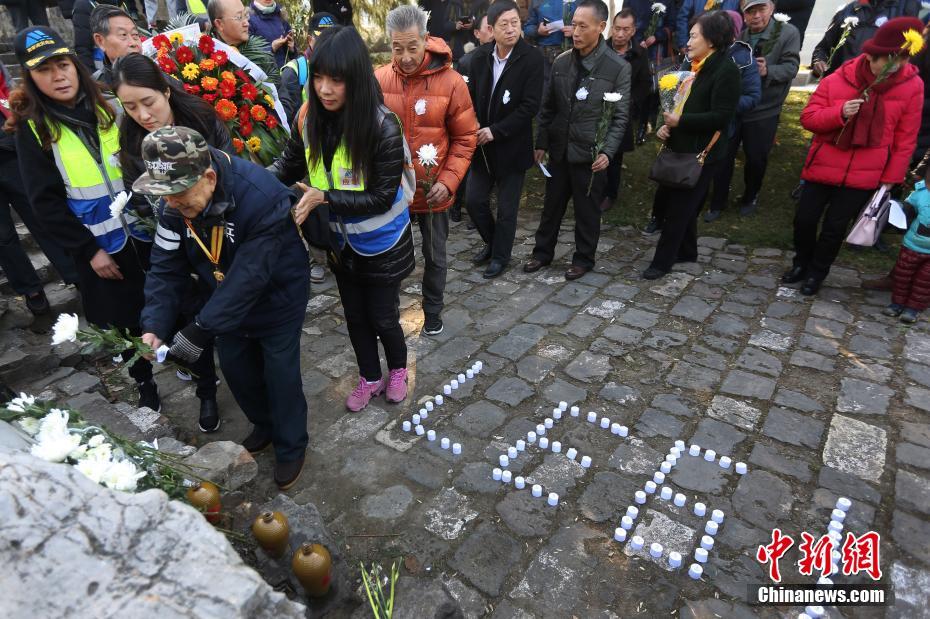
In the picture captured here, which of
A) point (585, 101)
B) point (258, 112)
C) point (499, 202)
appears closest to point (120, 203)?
point (258, 112)

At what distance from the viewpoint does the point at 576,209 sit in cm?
595

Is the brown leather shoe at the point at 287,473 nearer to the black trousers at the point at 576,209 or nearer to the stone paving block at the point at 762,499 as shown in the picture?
the stone paving block at the point at 762,499

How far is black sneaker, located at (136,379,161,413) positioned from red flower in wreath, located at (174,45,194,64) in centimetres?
233

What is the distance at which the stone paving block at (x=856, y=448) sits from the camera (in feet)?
11.3

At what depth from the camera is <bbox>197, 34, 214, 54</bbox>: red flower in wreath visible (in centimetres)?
402

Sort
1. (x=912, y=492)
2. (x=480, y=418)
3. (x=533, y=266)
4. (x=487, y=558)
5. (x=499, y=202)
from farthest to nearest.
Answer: (x=533, y=266) < (x=499, y=202) < (x=480, y=418) < (x=912, y=492) < (x=487, y=558)

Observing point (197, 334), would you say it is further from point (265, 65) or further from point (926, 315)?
point (926, 315)

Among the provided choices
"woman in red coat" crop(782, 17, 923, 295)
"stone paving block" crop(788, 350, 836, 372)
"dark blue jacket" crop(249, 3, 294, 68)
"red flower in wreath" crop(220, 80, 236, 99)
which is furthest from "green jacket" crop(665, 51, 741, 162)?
"dark blue jacket" crop(249, 3, 294, 68)

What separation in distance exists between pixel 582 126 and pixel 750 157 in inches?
120

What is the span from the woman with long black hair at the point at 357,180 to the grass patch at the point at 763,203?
4.53 m

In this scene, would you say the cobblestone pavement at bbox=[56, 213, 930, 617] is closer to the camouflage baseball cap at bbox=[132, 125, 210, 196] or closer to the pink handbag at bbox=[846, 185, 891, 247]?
the pink handbag at bbox=[846, 185, 891, 247]

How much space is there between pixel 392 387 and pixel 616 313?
2372 mm

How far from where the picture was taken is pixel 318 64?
9.93 ft

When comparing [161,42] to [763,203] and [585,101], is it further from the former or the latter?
[763,203]
